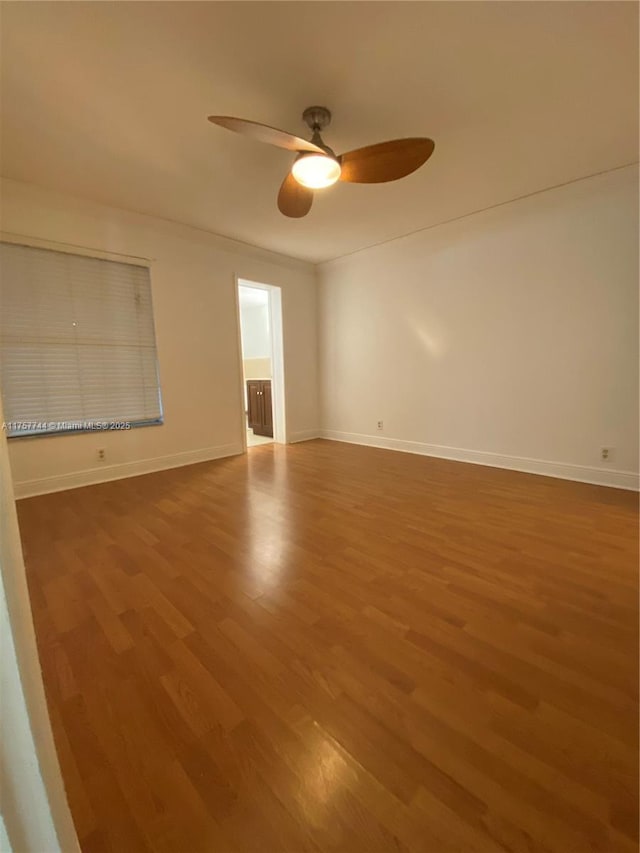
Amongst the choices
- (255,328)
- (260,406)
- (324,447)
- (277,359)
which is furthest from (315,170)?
(255,328)

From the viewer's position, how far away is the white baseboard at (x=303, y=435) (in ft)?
16.7

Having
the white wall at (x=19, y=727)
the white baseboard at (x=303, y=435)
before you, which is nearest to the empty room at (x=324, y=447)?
the white wall at (x=19, y=727)

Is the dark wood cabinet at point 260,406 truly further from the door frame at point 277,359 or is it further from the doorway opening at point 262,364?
the door frame at point 277,359

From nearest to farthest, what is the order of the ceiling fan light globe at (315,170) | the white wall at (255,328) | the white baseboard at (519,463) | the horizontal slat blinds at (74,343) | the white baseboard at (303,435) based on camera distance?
the ceiling fan light globe at (315,170)
the horizontal slat blinds at (74,343)
the white baseboard at (519,463)
the white baseboard at (303,435)
the white wall at (255,328)

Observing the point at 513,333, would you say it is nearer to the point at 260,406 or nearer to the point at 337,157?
the point at 337,157

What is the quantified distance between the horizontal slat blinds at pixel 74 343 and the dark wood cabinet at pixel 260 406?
6.41 feet

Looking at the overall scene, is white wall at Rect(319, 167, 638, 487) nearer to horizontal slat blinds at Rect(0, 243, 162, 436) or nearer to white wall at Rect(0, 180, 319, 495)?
white wall at Rect(0, 180, 319, 495)

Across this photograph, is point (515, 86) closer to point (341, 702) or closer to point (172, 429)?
point (341, 702)

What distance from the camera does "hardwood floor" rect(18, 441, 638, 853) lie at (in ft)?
2.63

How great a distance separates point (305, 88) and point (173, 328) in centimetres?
247

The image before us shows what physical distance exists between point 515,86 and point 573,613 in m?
2.70

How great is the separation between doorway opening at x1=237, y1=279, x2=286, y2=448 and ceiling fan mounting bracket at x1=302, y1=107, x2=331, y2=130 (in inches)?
90.0

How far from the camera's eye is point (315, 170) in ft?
6.52

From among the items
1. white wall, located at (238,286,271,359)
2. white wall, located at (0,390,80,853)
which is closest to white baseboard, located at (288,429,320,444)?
white wall, located at (238,286,271,359)
